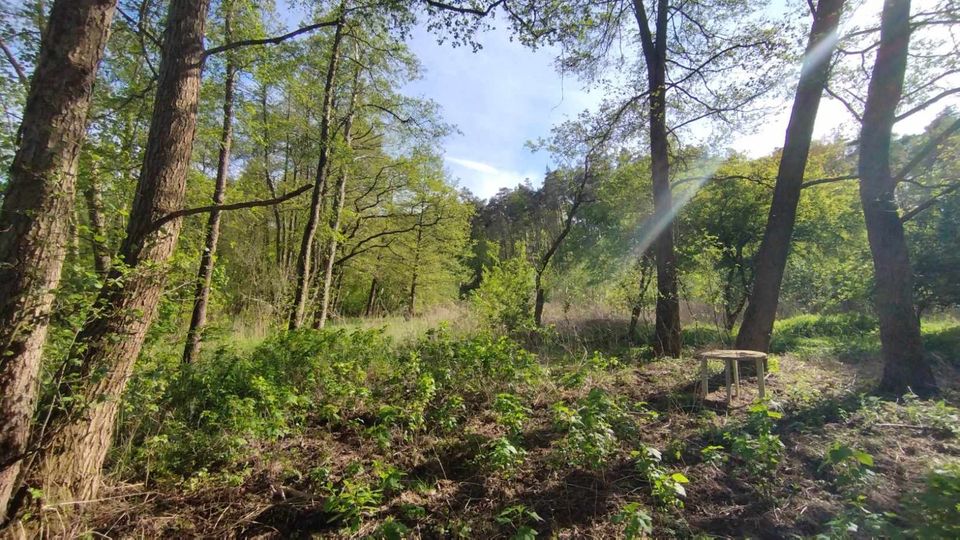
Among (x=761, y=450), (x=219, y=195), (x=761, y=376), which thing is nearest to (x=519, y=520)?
(x=761, y=450)

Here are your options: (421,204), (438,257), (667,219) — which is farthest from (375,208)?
(667,219)

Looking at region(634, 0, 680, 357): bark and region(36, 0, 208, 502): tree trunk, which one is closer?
region(36, 0, 208, 502): tree trunk

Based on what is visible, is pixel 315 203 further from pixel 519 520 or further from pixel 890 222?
pixel 890 222

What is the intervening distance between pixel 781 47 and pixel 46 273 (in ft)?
27.7

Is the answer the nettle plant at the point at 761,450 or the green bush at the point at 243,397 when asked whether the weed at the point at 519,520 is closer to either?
the nettle plant at the point at 761,450

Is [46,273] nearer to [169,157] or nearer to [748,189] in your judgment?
[169,157]

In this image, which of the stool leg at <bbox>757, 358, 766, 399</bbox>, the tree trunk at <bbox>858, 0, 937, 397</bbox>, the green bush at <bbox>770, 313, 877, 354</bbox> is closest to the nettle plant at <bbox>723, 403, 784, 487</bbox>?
the stool leg at <bbox>757, 358, 766, 399</bbox>

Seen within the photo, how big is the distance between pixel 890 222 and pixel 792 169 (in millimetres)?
1227

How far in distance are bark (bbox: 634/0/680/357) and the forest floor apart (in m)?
2.72

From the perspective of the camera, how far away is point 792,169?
5.30 m

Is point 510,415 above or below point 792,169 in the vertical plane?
below

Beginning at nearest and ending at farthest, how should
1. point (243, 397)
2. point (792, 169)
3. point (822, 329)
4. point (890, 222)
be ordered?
1. point (243, 397)
2. point (890, 222)
3. point (792, 169)
4. point (822, 329)

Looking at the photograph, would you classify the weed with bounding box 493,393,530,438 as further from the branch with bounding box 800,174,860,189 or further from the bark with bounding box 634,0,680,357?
the branch with bounding box 800,174,860,189

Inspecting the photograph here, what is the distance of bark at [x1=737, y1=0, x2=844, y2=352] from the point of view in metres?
5.23
